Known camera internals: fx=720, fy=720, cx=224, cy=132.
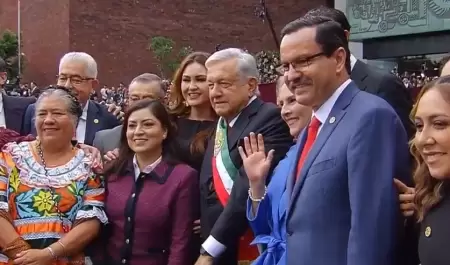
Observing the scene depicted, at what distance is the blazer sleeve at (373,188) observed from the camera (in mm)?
2455

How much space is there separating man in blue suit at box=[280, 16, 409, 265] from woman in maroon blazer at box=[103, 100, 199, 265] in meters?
1.18

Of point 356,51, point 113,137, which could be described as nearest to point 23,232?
point 113,137

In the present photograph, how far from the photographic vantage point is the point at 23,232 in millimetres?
3727

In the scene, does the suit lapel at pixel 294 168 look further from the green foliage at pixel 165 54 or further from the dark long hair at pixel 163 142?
the green foliage at pixel 165 54

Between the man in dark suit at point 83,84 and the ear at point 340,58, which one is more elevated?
the ear at point 340,58

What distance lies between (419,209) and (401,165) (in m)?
0.17

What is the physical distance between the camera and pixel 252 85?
3932 mm

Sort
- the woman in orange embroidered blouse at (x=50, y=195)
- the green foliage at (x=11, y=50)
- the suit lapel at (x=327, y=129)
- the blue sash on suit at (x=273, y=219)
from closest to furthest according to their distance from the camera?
the suit lapel at (x=327, y=129) → the blue sash on suit at (x=273, y=219) → the woman in orange embroidered blouse at (x=50, y=195) → the green foliage at (x=11, y=50)

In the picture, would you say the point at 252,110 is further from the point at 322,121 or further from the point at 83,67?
the point at 83,67

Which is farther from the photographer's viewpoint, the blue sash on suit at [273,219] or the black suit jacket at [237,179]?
the black suit jacket at [237,179]

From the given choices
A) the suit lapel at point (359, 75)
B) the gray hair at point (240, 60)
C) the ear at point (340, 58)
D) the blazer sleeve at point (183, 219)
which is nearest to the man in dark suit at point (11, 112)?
the blazer sleeve at point (183, 219)

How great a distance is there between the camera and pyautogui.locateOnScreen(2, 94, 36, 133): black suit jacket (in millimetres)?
4902

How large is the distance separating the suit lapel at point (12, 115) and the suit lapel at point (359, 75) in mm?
2337

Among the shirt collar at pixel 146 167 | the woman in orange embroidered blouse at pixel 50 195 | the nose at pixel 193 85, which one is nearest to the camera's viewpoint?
the woman in orange embroidered blouse at pixel 50 195
